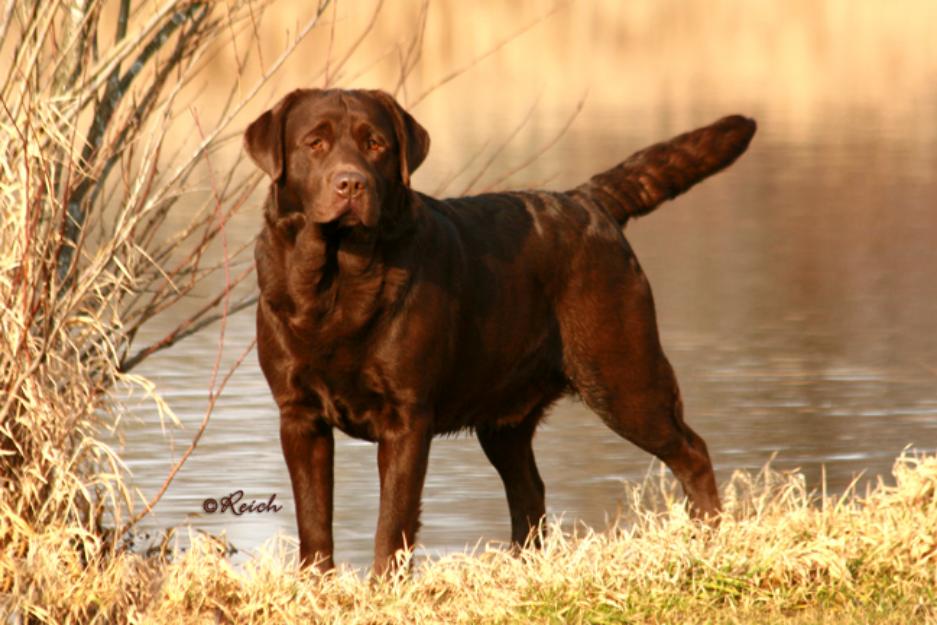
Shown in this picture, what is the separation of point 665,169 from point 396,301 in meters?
1.73

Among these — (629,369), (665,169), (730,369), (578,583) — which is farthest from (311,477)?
(730,369)

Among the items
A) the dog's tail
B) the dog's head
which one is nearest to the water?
the dog's tail

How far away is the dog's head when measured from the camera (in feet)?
18.3

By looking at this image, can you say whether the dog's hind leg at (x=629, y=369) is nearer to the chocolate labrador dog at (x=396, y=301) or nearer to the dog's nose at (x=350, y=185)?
the chocolate labrador dog at (x=396, y=301)

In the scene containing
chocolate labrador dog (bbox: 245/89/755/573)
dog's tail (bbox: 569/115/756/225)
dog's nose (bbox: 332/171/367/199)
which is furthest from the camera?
dog's tail (bbox: 569/115/756/225)

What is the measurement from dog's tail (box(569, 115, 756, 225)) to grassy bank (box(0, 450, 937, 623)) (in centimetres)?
164

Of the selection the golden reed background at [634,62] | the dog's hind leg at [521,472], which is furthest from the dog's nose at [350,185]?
the golden reed background at [634,62]

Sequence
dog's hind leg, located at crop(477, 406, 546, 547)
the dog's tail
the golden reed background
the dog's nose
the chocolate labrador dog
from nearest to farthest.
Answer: the dog's nose, the chocolate labrador dog, dog's hind leg, located at crop(477, 406, 546, 547), the dog's tail, the golden reed background

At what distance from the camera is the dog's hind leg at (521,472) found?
6.84 meters

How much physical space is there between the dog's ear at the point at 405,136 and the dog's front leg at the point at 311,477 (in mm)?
825

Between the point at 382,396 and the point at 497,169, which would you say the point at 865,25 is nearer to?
the point at 497,169

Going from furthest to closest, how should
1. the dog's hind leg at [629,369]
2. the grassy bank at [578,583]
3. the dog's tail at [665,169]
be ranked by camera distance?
1. the dog's tail at [665,169]
2. the dog's hind leg at [629,369]
3. the grassy bank at [578,583]

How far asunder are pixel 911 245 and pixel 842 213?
82.0 inches

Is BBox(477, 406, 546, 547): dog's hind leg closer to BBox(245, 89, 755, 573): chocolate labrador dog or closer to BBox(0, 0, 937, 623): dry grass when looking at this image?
BBox(245, 89, 755, 573): chocolate labrador dog
